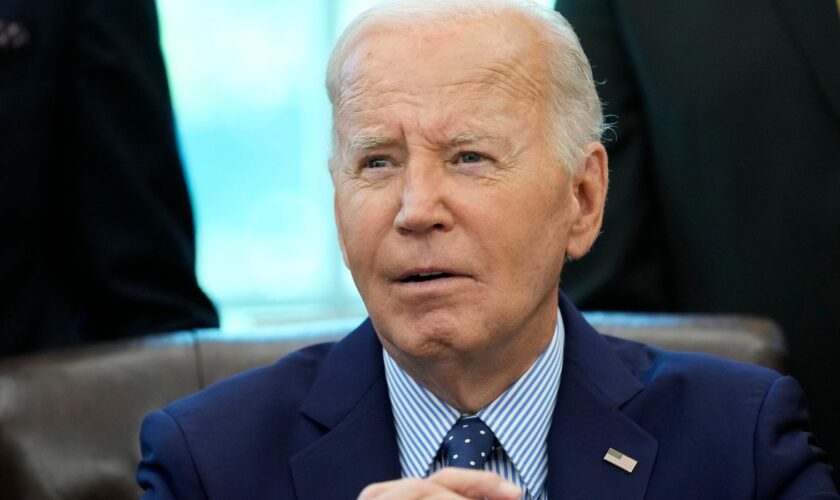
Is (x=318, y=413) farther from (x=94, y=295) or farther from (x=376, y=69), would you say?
(x=94, y=295)

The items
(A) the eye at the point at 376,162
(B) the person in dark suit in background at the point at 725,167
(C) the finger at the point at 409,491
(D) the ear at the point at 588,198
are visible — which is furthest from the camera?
(B) the person in dark suit in background at the point at 725,167

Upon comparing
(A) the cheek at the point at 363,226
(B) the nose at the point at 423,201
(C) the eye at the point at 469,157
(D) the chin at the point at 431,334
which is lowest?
(D) the chin at the point at 431,334

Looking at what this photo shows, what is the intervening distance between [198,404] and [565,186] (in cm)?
66

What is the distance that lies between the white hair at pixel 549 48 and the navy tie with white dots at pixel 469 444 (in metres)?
0.42

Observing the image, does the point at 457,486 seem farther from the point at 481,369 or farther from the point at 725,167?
the point at 725,167

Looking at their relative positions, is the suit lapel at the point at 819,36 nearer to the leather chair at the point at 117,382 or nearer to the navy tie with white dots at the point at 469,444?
the leather chair at the point at 117,382

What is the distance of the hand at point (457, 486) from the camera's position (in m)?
1.99

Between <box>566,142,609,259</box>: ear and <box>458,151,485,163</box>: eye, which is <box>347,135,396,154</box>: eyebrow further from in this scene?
<box>566,142,609,259</box>: ear

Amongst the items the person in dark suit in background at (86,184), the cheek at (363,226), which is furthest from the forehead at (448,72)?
the person in dark suit in background at (86,184)

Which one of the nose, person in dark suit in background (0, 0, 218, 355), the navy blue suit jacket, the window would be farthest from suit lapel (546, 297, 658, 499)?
the window

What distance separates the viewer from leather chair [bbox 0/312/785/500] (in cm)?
245

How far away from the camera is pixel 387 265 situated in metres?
2.16

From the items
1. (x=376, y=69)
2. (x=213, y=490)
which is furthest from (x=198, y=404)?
(x=376, y=69)

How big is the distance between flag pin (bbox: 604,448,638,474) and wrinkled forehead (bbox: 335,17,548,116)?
55 cm
